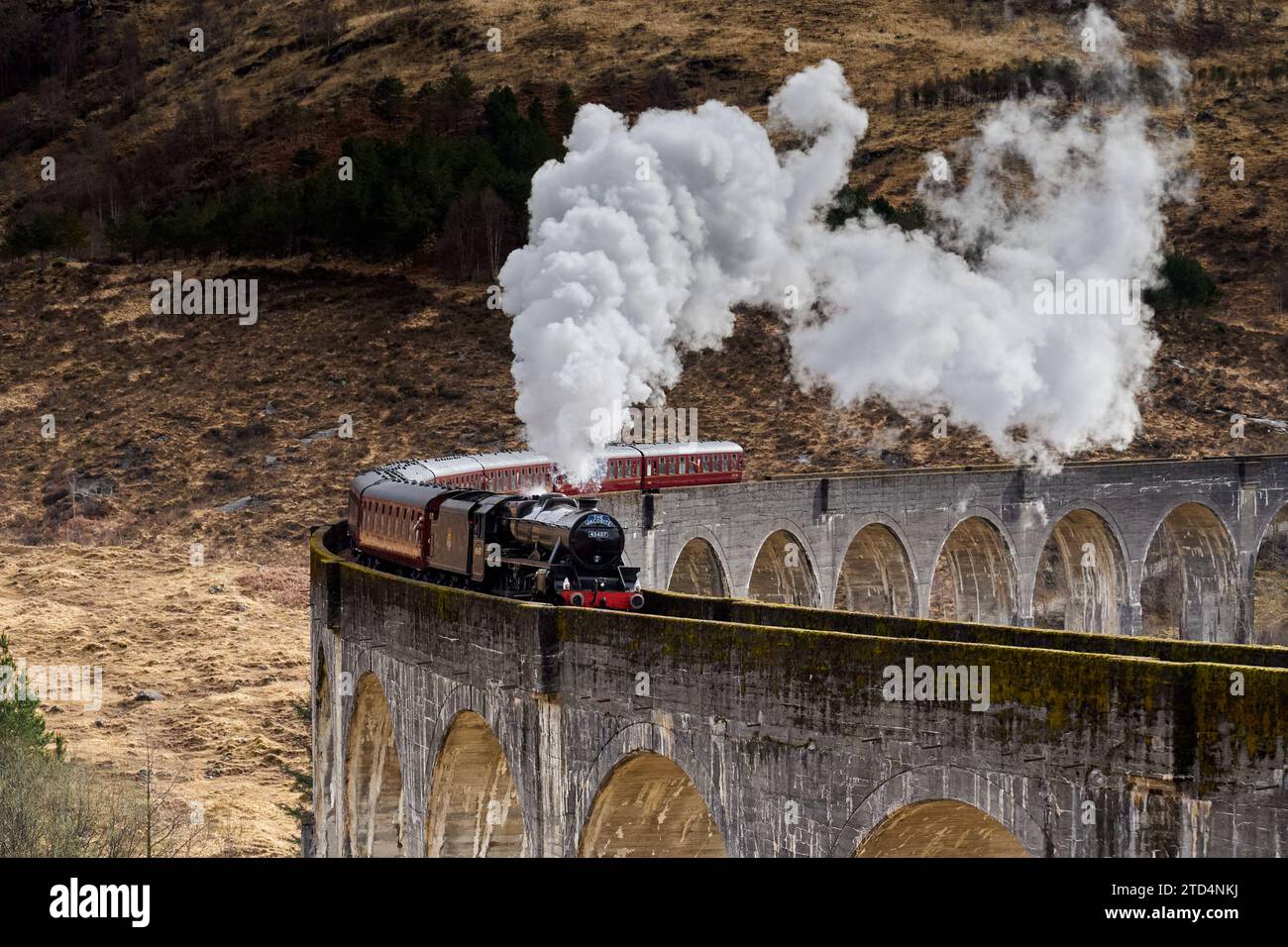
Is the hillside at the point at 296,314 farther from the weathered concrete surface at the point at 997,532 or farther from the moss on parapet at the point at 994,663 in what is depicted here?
the moss on parapet at the point at 994,663

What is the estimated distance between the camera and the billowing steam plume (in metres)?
33.8

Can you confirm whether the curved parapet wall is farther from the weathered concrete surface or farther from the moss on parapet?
the weathered concrete surface

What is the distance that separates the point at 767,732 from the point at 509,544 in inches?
347

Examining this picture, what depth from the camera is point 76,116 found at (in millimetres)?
121500

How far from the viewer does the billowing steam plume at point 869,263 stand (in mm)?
33844

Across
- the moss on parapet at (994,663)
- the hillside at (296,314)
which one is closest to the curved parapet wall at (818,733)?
the moss on parapet at (994,663)

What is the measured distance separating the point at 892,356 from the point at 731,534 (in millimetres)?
22597

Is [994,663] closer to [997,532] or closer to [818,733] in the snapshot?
[818,733]

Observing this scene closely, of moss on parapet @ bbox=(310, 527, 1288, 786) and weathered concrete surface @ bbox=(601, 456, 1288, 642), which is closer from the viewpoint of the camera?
moss on parapet @ bbox=(310, 527, 1288, 786)

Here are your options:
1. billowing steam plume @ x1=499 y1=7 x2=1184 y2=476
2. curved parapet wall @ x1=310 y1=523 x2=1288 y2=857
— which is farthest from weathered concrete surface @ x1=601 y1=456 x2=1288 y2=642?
curved parapet wall @ x1=310 y1=523 x2=1288 y2=857

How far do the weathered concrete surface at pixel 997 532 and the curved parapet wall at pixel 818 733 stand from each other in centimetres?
1654

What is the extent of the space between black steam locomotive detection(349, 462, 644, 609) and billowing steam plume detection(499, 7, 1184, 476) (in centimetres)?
434

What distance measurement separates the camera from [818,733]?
16.7 metres

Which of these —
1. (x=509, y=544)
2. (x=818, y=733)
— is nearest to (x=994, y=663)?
(x=818, y=733)
